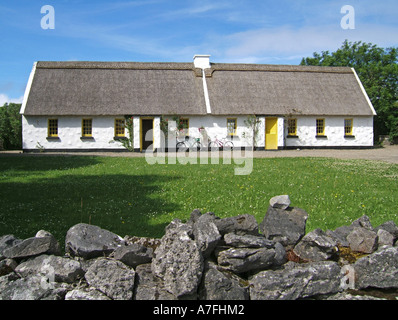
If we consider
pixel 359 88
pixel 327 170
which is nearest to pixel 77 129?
pixel 327 170

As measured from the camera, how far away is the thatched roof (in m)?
26.9

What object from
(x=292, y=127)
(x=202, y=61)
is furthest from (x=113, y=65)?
(x=292, y=127)

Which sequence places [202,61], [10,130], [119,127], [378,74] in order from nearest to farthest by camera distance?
[119,127] → [202,61] → [10,130] → [378,74]

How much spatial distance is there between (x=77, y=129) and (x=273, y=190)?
19.9 metres

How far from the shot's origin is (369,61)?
4038 cm

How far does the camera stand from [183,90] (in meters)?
28.6

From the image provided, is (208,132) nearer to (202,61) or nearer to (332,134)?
(202,61)

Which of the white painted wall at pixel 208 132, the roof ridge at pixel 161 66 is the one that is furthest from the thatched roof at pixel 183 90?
the white painted wall at pixel 208 132

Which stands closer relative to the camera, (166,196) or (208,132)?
(166,196)

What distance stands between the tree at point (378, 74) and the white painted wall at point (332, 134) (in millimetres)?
5754

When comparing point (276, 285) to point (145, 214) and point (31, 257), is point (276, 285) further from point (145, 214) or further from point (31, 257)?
point (145, 214)

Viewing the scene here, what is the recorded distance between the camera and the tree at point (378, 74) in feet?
115

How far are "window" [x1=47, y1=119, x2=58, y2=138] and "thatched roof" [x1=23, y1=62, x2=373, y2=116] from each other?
3.40 ft

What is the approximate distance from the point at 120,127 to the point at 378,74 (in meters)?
26.6
